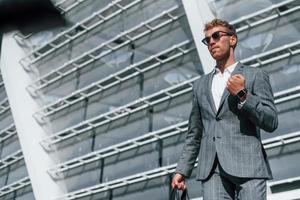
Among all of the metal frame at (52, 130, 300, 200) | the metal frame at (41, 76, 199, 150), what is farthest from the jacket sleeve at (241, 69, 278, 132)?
the metal frame at (41, 76, 199, 150)

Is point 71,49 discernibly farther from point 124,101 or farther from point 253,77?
point 253,77

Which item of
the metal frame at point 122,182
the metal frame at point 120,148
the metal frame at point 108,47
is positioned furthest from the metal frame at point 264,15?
the metal frame at point 122,182

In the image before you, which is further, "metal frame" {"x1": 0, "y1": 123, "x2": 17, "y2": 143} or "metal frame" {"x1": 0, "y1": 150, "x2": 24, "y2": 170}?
"metal frame" {"x1": 0, "y1": 123, "x2": 17, "y2": 143}

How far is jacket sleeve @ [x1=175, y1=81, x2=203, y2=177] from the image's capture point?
9.55 feet

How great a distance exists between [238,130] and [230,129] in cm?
4

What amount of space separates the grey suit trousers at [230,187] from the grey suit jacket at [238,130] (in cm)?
3

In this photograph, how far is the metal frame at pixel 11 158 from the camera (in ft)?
50.5

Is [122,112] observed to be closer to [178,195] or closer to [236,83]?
[178,195]

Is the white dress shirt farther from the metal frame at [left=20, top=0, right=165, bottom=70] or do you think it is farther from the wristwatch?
the metal frame at [left=20, top=0, right=165, bottom=70]

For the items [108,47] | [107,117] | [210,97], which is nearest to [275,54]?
[108,47]

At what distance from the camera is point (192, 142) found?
2.96m

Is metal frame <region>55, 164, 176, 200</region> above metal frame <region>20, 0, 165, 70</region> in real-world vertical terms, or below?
below

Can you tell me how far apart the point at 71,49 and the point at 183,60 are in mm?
3903

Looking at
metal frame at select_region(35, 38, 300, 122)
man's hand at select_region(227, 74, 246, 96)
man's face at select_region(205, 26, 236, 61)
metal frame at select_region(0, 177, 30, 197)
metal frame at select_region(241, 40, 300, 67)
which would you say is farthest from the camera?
metal frame at select_region(0, 177, 30, 197)
